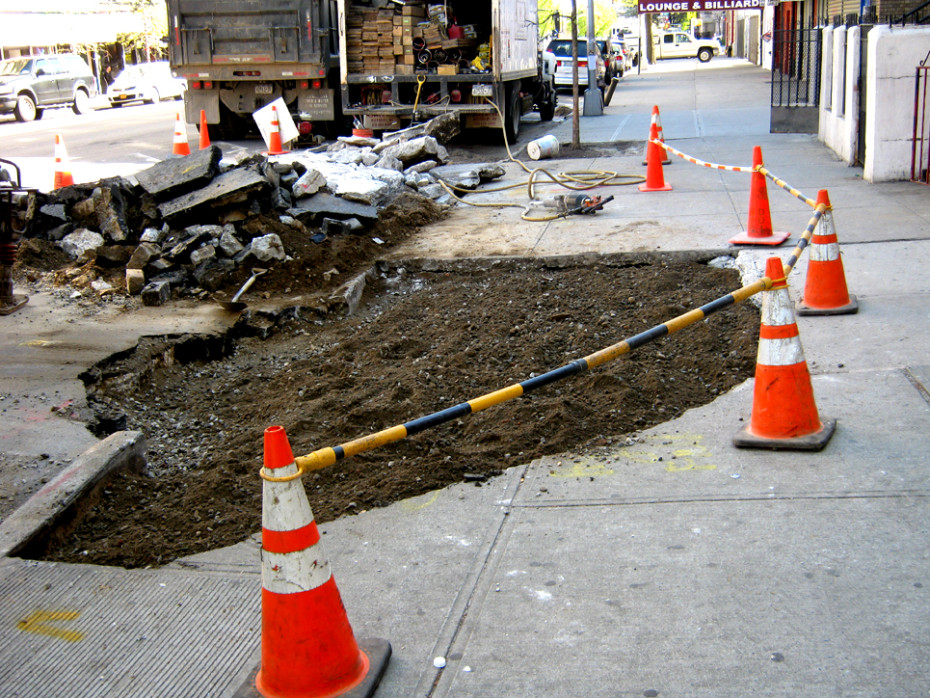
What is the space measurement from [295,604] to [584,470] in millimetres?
1950

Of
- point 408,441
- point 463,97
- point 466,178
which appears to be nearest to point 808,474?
point 408,441

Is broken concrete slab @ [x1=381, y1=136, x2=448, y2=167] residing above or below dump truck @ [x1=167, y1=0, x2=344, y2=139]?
below

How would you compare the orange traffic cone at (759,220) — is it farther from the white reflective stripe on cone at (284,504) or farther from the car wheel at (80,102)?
the car wheel at (80,102)

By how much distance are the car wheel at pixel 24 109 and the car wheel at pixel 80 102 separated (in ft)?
9.61

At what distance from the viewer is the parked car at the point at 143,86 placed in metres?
37.8

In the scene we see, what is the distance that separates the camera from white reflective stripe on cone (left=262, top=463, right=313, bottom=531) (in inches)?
108

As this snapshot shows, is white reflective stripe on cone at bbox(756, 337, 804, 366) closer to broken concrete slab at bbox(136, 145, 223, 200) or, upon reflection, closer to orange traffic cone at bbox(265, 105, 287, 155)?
broken concrete slab at bbox(136, 145, 223, 200)

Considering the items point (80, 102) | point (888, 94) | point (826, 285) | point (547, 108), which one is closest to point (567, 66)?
point (547, 108)

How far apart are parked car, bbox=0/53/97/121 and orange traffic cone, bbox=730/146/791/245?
2891cm

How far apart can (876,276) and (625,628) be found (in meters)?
5.05

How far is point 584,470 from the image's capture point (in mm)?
4367

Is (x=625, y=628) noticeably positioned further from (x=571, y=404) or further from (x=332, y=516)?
(x=571, y=404)

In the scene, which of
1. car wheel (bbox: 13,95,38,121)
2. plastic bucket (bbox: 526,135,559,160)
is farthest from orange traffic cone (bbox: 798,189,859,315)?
car wheel (bbox: 13,95,38,121)

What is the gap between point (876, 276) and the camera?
23.2ft
